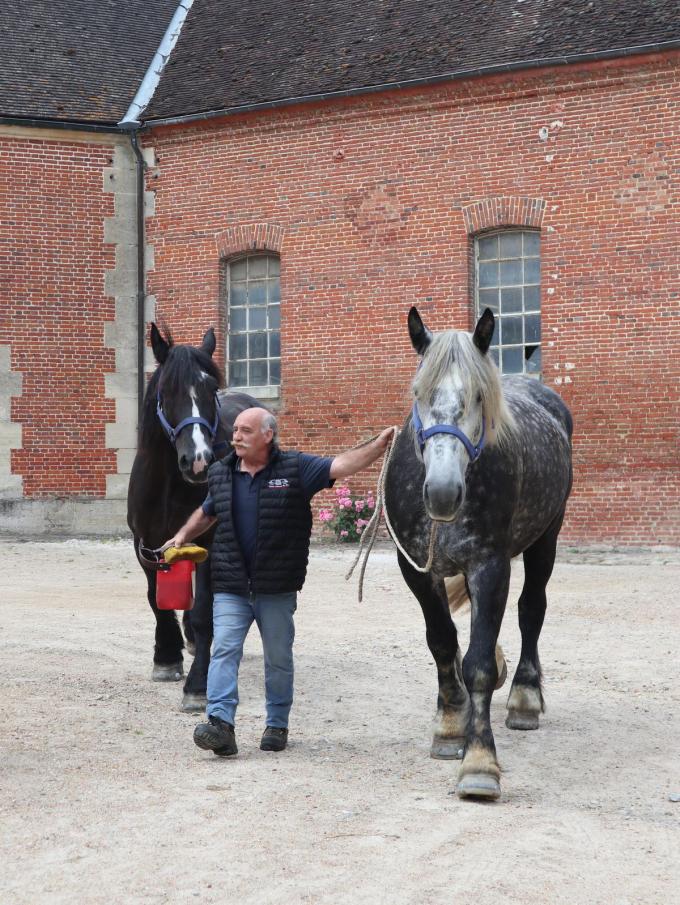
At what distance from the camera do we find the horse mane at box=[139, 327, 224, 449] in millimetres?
6719

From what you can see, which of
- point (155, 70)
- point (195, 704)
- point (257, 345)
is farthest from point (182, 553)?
point (155, 70)

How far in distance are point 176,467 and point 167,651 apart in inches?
48.9

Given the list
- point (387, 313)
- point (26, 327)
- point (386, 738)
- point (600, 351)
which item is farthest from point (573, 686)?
point (26, 327)

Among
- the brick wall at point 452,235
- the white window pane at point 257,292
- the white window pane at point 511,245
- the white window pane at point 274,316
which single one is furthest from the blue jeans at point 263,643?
the white window pane at point 257,292

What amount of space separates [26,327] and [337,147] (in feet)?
18.7

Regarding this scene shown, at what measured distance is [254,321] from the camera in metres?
19.0

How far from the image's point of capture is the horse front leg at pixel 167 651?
7.59 metres

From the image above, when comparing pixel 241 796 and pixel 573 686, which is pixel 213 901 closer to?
pixel 241 796

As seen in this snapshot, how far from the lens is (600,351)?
1583cm

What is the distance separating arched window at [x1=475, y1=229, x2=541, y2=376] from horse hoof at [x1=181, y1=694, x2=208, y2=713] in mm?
10666

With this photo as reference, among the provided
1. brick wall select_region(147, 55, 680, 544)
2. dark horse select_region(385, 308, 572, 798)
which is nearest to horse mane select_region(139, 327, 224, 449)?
dark horse select_region(385, 308, 572, 798)

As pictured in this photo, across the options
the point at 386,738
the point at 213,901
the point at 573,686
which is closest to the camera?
the point at 213,901

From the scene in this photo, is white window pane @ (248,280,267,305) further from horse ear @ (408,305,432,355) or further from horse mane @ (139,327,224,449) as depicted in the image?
horse ear @ (408,305,432,355)

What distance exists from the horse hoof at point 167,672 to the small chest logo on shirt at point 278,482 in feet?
7.33
